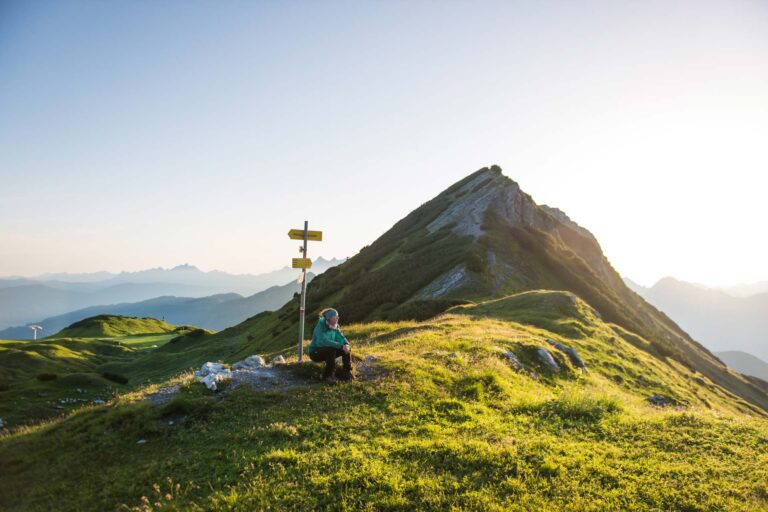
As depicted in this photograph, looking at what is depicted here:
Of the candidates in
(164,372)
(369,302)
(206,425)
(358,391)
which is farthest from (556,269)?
(164,372)

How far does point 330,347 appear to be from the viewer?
1385cm

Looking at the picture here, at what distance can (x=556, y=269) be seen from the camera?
5575 cm

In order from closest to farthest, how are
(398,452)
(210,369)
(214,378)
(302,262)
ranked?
(398,452) → (214,378) → (210,369) → (302,262)

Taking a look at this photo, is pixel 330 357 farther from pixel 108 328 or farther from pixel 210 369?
pixel 108 328

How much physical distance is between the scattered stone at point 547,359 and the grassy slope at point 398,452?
13.4ft

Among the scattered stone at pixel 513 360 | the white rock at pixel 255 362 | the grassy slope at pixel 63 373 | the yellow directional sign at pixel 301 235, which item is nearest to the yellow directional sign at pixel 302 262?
the yellow directional sign at pixel 301 235

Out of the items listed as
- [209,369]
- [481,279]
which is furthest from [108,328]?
[209,369]

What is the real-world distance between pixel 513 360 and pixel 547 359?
112 inches

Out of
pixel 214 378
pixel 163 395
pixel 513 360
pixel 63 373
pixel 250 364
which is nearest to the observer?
pixel 163 395

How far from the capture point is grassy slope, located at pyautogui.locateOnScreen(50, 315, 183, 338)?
A: 115 metres

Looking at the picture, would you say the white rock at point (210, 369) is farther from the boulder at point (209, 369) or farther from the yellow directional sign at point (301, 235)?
the yellow directional sign at point (301, 235)

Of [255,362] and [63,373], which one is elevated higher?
[255,362]

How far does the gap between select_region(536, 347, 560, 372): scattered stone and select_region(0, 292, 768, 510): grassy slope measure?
407cm

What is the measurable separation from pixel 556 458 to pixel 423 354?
8.75m
